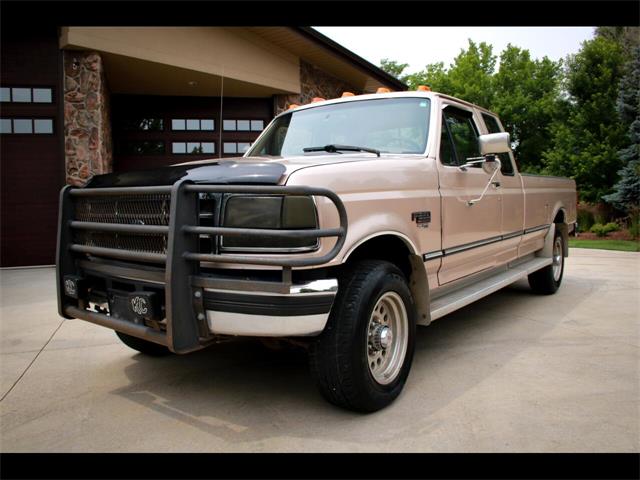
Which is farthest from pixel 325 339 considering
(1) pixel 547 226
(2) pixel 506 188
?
(1) pixel 547 226

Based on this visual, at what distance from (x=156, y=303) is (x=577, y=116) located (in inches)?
737

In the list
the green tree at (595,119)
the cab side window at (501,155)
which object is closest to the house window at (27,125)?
the cab side window at (501,155)

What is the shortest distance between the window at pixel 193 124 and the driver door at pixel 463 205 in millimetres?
9414

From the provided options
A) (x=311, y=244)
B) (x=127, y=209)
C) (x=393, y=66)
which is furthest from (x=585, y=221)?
(x=393, y=66)

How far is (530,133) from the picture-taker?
1278 inches

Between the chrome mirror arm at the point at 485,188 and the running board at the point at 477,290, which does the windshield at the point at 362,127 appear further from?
the running board at the point at 477,290

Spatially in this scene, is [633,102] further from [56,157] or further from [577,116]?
[56,157]

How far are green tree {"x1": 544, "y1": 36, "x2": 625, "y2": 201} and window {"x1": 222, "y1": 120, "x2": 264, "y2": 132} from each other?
11601mm

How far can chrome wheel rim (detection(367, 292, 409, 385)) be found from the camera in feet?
10.2

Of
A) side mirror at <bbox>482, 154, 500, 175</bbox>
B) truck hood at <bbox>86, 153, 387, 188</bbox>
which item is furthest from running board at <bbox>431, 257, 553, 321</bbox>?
truck hood at <bbox>86, 153, 387, 188</bbox>

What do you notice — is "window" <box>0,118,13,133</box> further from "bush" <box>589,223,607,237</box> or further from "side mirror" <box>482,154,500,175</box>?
"bush" <box>589,223,607,237</box>

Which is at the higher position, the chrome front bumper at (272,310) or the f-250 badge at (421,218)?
the f-250 badge at (421,218)

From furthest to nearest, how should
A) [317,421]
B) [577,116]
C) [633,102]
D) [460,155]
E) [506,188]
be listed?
1. [577,116]
2. [633,102]
3. [506,188]
4. [460,155]
5. [317,421]

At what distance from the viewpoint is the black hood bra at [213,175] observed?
2643mm
